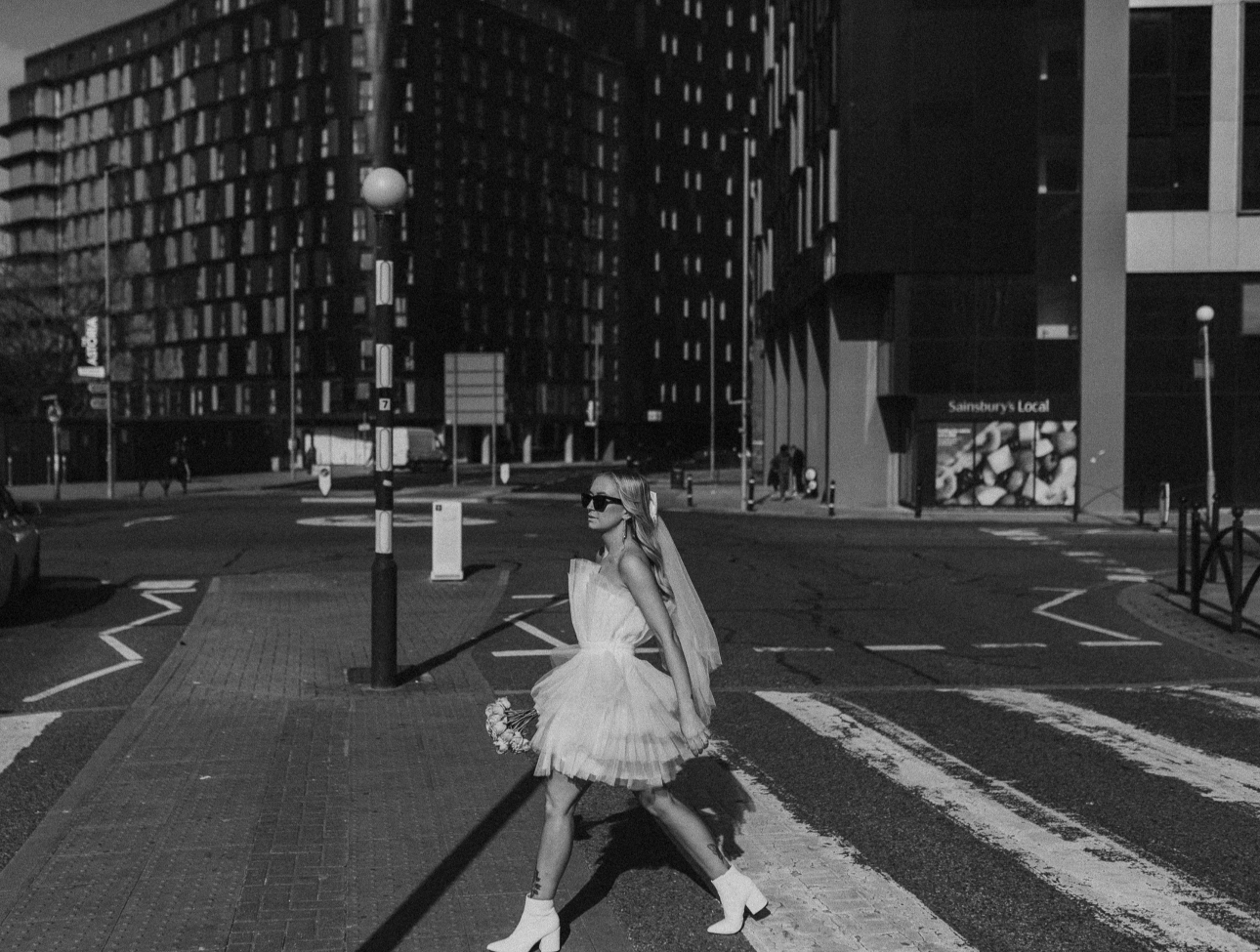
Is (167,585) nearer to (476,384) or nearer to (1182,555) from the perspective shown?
(1182,555)

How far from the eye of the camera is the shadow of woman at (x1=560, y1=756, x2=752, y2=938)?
659 centimetres

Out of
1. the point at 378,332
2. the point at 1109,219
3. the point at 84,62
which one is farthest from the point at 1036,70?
the point at 84,62

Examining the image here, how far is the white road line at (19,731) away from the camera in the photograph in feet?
31.3

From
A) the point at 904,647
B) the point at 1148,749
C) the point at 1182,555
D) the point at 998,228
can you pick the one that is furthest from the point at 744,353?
the point at 1148,749

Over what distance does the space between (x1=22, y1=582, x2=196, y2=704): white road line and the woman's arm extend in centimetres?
748

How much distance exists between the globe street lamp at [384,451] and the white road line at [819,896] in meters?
4.63

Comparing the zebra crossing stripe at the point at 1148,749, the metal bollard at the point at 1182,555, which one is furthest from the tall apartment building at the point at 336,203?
the zebra crossing stripe at the point at 1148,749

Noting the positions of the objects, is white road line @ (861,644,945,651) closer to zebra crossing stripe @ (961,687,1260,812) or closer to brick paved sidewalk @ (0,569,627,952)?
zebra crossing stripe @ (961,687,1260,812)

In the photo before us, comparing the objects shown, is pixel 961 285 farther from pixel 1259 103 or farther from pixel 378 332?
pixel 378 332

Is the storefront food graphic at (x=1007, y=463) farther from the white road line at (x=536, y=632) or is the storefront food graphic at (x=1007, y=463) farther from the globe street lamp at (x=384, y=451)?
the globe street lamp at (x=384, y=451)

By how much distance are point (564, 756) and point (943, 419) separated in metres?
37.9

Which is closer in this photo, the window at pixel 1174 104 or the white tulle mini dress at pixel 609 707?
the white tulle mini dress at pixel 609 707

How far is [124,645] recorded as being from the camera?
1487cm

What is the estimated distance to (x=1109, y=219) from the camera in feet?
139
